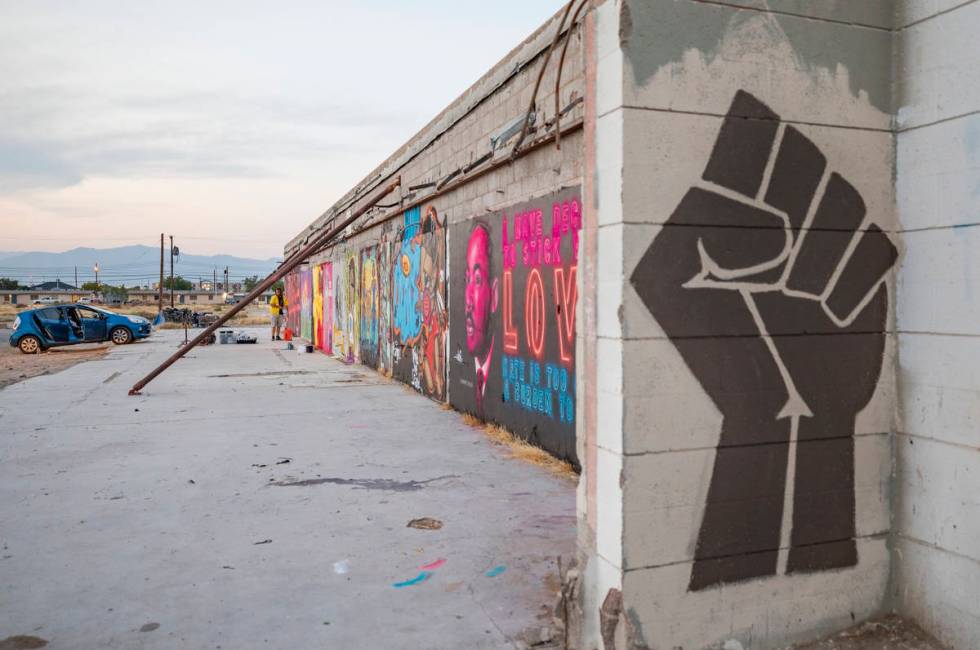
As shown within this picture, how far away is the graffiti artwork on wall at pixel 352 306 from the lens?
18.0m

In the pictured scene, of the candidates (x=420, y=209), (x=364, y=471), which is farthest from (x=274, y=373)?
(x=364, y=471)

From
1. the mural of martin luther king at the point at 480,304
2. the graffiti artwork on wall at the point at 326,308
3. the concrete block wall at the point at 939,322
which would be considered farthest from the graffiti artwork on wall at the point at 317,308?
the concrete block wall at the point at 939,322

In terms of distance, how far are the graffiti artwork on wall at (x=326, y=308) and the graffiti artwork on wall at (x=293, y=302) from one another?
22.3 ft

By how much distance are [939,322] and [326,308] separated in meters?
21.3

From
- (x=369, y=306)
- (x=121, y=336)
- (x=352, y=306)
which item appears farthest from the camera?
(x=121, y=336)

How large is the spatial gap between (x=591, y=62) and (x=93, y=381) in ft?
45.0

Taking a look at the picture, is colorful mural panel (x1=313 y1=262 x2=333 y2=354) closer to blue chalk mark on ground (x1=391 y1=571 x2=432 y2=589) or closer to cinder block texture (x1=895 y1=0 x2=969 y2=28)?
blue chalk mark on ground (x1=391 y1=571 x2=432 y2=589)

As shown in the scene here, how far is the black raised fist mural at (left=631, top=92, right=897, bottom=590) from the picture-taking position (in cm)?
312

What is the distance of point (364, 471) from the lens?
263 inches

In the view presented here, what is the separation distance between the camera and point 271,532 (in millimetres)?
5004

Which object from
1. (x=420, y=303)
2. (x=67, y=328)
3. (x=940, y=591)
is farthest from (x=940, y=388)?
(x=67, y=328)

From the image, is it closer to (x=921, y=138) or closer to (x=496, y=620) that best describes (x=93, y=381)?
(x=496, y=620)

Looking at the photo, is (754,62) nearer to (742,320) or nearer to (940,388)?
(742,320)

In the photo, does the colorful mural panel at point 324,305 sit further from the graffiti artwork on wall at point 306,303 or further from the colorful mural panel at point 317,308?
the graffiti artwork on wall at point 306,303
